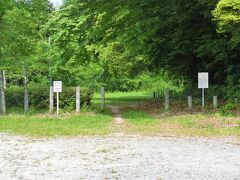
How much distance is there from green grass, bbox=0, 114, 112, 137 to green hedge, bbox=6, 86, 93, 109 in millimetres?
1983

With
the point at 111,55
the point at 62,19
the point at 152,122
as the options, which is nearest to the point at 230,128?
the point at 152,122

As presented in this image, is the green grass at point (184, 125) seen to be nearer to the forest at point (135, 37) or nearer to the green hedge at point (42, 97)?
the green hedge at point (42, 97)

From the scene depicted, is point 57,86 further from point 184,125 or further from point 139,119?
point 184,125

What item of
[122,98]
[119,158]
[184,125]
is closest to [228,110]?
[184,125]

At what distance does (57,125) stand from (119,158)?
7.75m

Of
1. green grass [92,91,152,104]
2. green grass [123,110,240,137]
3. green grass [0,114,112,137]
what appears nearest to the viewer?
green grass [123,110,240,137]

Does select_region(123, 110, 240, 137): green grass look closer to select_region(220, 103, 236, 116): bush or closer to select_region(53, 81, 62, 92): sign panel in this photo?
select_region(220, 103, 236, 116): bush

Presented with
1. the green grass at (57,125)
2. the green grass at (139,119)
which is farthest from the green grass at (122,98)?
the green grass at (57,125)

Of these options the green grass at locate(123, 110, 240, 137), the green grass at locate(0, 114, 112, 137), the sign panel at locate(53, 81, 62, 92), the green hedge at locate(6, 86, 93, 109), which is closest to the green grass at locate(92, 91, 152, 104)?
the green hedge at locate(6, 86, 93, 109)

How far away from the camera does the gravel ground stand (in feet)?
29.7

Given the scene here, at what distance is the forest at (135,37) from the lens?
73.8ft

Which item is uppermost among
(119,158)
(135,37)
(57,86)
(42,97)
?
(135,37)

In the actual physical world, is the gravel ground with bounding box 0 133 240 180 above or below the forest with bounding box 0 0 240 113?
below

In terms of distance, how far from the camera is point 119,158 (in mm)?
10828
